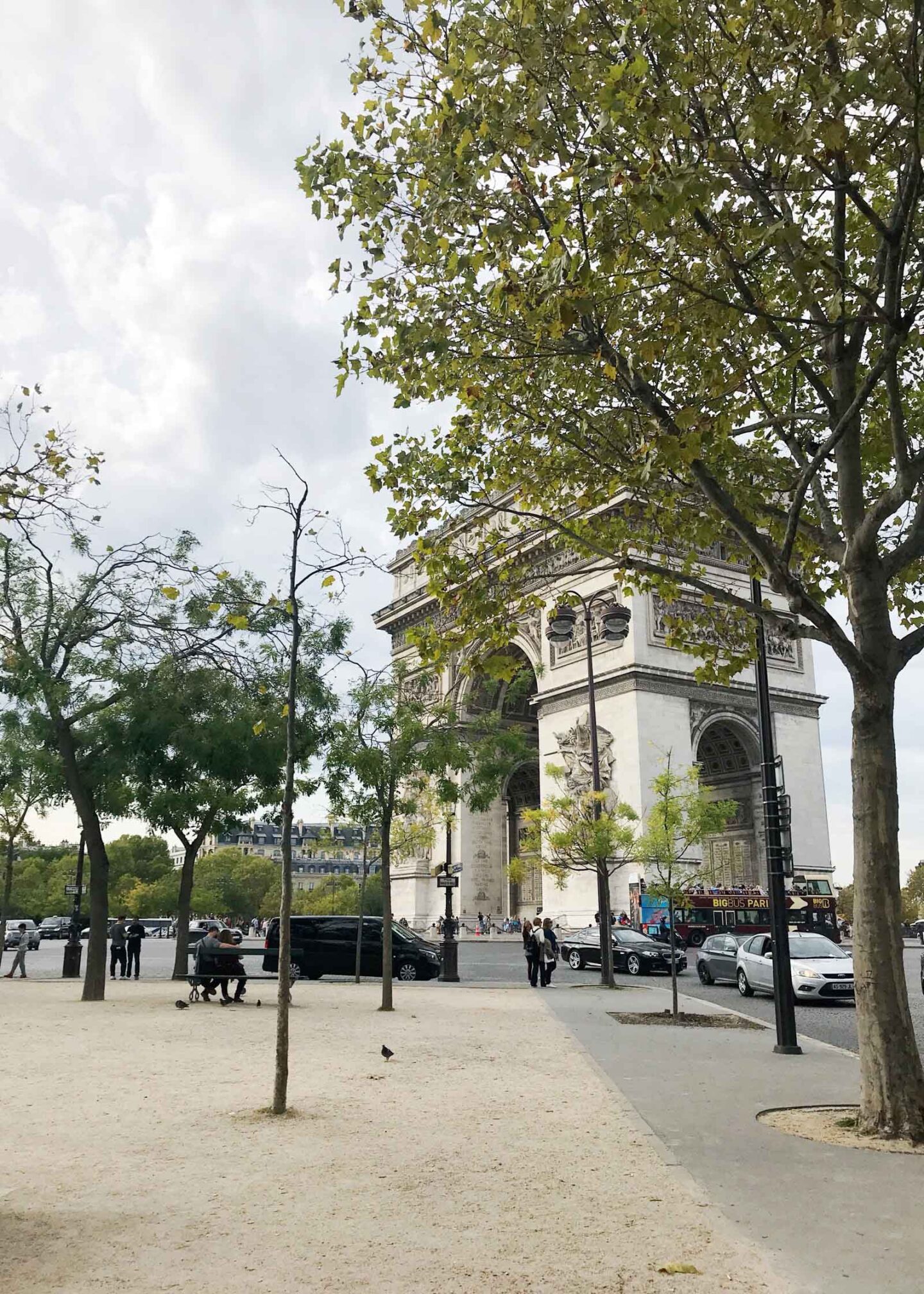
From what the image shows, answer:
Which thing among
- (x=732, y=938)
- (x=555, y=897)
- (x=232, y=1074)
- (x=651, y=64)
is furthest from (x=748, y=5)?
(x=555, y=897)

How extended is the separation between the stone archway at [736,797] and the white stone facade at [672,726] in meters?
0.05

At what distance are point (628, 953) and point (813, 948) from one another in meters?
7.85

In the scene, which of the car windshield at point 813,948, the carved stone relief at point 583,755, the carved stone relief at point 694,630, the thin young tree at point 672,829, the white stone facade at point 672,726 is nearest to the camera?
the thin young tree at point 672,829

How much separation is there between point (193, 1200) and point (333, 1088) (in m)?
Result: 4.01

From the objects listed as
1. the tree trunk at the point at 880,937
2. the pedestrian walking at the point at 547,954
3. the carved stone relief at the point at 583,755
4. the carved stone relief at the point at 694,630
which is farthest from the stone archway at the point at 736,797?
the tree trunk at the point at 880,937

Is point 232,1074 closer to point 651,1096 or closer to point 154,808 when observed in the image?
point 651,1096

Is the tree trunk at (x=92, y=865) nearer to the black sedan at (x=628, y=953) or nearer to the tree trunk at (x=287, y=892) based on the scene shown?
the tree trunk at (x=287, y=892)

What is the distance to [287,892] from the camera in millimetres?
9016

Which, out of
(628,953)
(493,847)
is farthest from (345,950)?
(493,847)

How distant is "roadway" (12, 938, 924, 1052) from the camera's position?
1638 cm

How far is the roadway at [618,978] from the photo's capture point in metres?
16.4

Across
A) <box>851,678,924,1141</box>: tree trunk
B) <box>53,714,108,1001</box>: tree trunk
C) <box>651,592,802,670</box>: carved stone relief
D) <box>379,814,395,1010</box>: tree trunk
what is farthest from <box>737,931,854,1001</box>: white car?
<box>53,714,108,1001</box>: tree trunk

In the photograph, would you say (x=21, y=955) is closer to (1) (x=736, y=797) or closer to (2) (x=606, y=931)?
(2) (x=606, y=931)

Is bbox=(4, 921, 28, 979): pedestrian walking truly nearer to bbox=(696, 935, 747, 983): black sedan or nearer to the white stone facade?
the white stone facade
